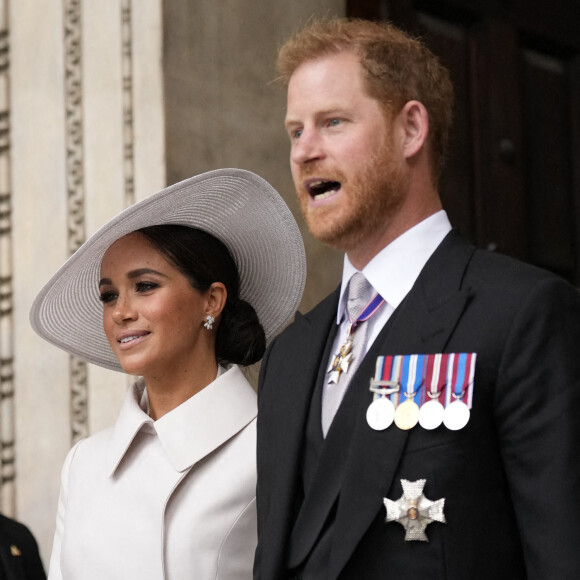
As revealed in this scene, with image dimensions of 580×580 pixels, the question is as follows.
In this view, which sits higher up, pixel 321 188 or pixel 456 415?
pixel 321 188

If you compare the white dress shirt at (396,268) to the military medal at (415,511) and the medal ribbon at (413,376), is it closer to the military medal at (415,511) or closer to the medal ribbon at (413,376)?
the medal ribbon at (413,376)

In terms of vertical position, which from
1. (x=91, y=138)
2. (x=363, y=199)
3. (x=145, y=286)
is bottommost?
(x=145, y=286)

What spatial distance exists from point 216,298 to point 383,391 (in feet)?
3.66

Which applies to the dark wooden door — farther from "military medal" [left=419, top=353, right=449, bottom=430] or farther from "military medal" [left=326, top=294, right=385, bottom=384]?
"military medal" [left=419, top=353, right=449, bottom=430]

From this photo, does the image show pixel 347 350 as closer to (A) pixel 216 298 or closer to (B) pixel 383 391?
(B) pixel 383 391

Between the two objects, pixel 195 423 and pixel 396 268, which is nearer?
pixel 396 268

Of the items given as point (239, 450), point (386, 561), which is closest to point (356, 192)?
point (386, 561)

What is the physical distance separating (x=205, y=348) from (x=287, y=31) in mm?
1501

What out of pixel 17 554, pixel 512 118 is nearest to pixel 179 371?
pixel 17 554

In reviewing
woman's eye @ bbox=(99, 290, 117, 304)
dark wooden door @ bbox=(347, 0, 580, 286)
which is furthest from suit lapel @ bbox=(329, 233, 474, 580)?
dark wooden door @ bbox=(347, 0, 580, 286)

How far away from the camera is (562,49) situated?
15.6 feet

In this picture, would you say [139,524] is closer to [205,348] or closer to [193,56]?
[205,348]

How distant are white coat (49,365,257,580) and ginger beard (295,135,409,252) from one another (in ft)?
2.90

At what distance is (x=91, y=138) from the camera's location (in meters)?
4.07
